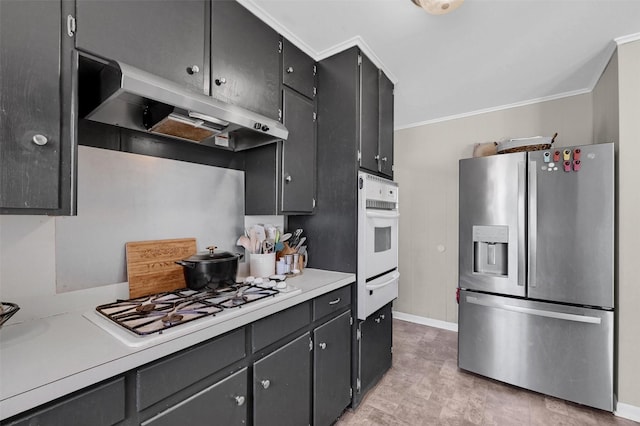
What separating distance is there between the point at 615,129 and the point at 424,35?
157 centimetres

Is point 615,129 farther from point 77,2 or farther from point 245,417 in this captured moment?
point 77,2

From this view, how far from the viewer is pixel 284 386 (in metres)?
1.39

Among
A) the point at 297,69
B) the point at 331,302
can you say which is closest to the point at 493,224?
the point at 331,302

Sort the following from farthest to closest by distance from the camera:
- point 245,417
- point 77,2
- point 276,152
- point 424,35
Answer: point 424,35, point 276,152, point 245,417, point 77,2

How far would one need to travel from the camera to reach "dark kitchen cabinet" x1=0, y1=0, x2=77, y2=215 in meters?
0.85

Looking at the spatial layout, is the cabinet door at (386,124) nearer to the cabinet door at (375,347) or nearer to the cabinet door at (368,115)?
the cabinet door at (368,115)

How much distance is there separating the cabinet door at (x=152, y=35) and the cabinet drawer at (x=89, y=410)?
1.11 m

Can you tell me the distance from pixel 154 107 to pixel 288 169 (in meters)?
0.83

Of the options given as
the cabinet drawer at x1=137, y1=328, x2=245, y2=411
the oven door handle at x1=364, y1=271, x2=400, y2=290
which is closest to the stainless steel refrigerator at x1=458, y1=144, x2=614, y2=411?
the oven door handle at x1=364, y1=271, x2=400, y2=290

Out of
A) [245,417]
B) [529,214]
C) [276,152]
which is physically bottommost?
[245,417]

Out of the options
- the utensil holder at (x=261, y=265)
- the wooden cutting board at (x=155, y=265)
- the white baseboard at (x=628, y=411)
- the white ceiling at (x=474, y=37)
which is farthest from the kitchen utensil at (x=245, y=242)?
the white baseboard at (x=628, y=411)

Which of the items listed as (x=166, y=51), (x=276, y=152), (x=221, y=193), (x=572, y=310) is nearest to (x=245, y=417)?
(x=221, y=193)

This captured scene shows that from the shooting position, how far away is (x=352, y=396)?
197 cm

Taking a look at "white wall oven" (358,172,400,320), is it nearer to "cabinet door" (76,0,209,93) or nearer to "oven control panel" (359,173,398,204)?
"oven control panel" (359,173,398,204)
